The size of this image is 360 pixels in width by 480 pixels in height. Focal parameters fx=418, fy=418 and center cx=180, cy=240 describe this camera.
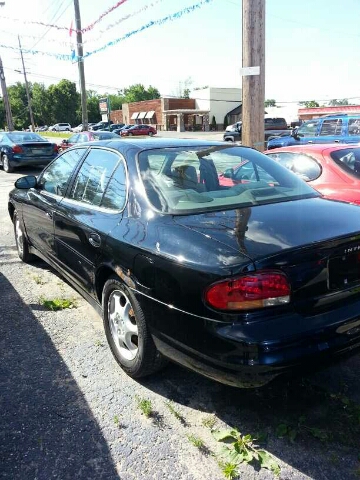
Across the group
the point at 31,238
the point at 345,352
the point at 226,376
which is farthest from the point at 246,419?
the point at 31,238

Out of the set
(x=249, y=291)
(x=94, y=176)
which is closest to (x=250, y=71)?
(x=94, y=176)

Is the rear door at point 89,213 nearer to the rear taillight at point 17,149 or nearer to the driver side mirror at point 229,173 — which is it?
the driver side mirror at point 229,173

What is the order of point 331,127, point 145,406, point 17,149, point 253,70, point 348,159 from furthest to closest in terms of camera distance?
point 17,149 < point 331,127 < point 253,70 < point 348,159 < point 145,406

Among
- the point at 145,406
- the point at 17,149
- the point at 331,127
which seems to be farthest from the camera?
the point at 17,149

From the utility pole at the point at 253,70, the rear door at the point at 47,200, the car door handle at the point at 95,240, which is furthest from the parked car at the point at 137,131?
the car door handle at the point at 95,240

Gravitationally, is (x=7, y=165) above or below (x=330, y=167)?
below

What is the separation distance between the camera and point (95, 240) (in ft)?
9.83

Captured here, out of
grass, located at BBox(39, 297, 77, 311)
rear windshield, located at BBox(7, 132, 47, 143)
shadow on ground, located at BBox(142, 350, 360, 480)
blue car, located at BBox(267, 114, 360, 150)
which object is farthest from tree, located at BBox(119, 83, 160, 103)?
shadow on ground, located at BBox(142, 350, 360, 480)

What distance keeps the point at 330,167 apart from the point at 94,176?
312 centimetres

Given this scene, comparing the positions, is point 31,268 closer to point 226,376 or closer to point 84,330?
point 84,330

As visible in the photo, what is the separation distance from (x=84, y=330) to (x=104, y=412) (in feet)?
3.75

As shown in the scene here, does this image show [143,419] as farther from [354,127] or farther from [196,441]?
[354,127]

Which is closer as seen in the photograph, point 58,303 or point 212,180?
point 212,180

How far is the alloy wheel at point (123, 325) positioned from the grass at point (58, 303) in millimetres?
1168
